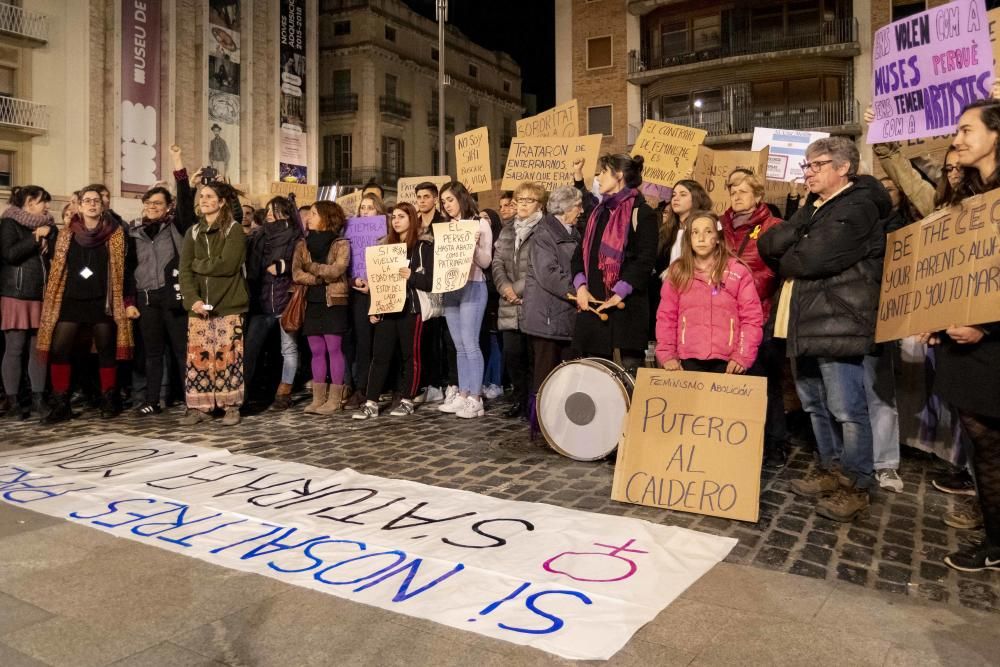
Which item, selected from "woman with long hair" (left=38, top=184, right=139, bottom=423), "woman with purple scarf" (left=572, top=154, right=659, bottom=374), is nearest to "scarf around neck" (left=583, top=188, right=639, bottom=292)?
"woman with purple scarf" (left=572, top=154, right=659, bottom=374)

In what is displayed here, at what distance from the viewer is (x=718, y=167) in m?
9.14

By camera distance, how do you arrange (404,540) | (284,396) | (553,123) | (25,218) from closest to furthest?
(404,540), (25,218), (284,396), (553,123)

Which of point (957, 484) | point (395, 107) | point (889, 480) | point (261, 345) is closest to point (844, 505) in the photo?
point (889, 480)

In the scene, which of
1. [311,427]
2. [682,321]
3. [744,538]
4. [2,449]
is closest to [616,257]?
[682,321]

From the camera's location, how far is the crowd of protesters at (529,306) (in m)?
4.62

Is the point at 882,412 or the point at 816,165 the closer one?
the point at 816,165

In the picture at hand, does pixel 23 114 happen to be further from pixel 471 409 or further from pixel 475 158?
pixel 471 409

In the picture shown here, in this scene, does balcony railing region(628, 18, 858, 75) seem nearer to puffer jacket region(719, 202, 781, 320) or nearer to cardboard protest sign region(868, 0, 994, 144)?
cardboard protest sign region(868, 0, 994, 144)

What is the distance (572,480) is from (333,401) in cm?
354

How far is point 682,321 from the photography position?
17.4 ft

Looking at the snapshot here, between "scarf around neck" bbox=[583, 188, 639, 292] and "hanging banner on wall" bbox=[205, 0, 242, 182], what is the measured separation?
29475 millimetres

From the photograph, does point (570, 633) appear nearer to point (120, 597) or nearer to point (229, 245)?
point (120, 597)

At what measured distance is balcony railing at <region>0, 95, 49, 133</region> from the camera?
88.3ft

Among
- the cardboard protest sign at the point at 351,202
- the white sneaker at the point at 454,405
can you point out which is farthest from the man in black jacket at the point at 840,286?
the cardboard protest sign at the point at 351,202
